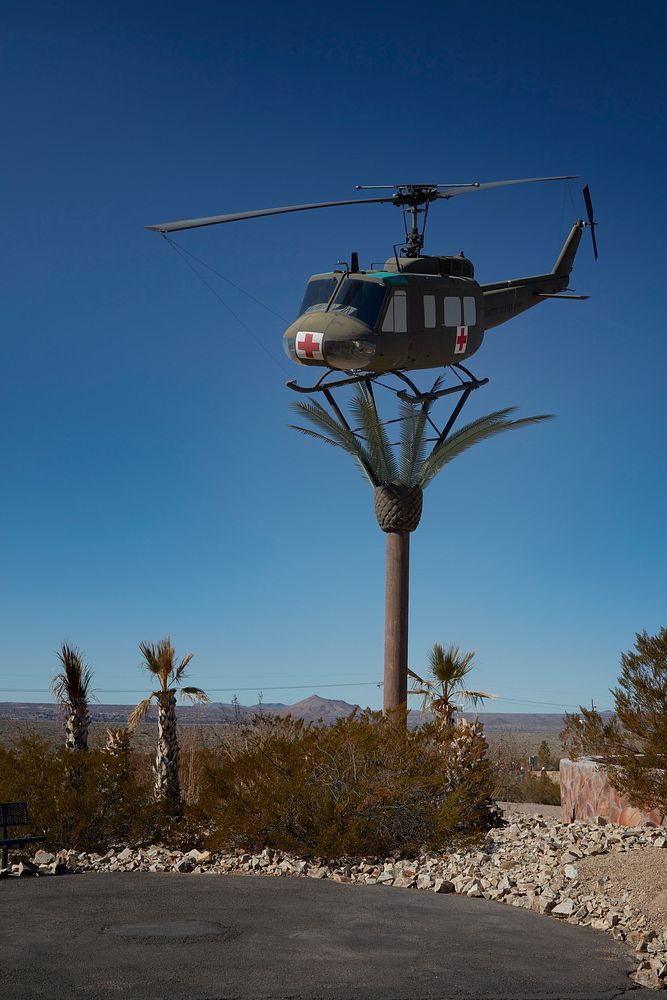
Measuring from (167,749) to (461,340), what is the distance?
435 inches

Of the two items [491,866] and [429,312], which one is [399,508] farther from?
[491,866]

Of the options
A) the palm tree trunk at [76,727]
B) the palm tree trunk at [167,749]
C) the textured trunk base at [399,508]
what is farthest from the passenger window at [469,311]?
the palm tree trunk at [167,749]

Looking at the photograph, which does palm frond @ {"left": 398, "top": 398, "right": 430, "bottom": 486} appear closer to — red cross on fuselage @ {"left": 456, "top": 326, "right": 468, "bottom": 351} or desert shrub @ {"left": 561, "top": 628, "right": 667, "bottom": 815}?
red cross on fuselage @ {"left": 456, "top": 326, "right": 468, "bottom": 351}

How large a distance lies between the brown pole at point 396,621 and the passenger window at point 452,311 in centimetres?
487

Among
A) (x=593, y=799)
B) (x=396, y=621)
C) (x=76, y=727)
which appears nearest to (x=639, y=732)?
(x=593, y=799)

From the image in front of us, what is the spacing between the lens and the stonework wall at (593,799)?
1628 centimetres

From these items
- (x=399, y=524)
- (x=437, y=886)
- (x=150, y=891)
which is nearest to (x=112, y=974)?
(x=150, y=891)

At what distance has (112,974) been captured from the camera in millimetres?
8422

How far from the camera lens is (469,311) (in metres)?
20.4

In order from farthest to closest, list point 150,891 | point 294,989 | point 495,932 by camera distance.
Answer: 1. point 150,891
2. point 495,932
3. point 294,989

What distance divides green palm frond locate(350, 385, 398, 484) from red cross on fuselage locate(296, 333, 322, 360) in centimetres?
394

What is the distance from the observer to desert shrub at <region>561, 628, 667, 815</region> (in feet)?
48.9

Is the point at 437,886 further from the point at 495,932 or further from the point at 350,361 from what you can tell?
the point at 350,361

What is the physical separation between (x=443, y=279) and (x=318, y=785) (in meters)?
10.0
